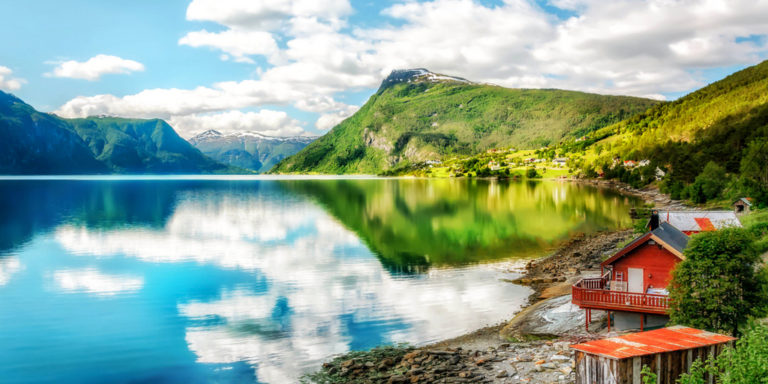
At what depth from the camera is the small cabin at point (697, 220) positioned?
44.8 meters

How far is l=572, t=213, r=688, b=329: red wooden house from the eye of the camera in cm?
2411

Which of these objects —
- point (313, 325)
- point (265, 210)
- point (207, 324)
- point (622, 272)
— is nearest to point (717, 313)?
point (622, 272)

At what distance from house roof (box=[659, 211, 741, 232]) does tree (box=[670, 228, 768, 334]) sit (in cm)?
2876

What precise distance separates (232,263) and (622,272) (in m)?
37.7

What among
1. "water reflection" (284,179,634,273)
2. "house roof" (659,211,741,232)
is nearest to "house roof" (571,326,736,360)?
"water reflection" (284,179,634,273)

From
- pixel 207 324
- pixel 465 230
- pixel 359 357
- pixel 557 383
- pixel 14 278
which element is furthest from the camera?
pixel 465 230

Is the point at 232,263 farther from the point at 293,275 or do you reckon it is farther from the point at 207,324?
the point at 207,324

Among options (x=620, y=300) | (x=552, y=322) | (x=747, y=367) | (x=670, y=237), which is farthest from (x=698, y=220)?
(x=747, y=367)

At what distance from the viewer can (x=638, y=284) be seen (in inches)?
1085

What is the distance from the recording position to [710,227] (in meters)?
44.0

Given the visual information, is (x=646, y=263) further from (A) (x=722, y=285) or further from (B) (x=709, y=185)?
(B) (x=709, y=185)

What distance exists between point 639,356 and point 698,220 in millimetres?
41068

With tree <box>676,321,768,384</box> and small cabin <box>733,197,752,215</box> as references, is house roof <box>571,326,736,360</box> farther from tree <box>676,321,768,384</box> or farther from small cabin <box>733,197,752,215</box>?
small cabin <box>733,197,752,215</box>

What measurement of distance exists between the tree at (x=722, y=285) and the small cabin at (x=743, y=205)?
6262 centimetres
